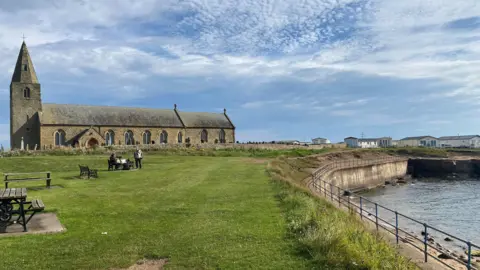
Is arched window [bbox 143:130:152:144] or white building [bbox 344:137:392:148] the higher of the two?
arched window [bbox 143:130:152:144]

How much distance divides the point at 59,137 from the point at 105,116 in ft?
25.8

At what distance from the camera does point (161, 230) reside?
10.1 metres

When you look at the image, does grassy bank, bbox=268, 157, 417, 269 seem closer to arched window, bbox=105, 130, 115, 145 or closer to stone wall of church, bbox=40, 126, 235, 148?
stone wall of church, bbox=40, 126, 235, 148

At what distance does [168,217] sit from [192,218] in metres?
0.76

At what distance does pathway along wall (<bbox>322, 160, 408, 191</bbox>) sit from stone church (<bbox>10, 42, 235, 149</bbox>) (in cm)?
2851

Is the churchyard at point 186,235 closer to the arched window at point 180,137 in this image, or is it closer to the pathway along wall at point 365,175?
the pathway along wall at point 365,175

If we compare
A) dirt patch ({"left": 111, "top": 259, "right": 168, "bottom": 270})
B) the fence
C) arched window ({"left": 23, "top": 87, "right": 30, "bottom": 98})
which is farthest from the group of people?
arched window ({"left": 23, "top": 87, "right": 30, "bottom": 98})

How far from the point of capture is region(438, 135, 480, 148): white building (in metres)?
146

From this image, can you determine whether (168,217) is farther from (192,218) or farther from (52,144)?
(52,144)

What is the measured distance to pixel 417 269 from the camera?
854 cm

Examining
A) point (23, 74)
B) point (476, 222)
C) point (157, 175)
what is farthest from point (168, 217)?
point (23, 74)

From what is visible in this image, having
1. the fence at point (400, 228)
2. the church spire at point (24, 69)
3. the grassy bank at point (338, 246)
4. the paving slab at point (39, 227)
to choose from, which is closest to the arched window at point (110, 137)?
the church spire at point (24, 69)

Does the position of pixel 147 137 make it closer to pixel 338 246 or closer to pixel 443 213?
pixel 443 213

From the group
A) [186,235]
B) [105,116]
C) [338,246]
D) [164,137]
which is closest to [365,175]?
[164,137]
